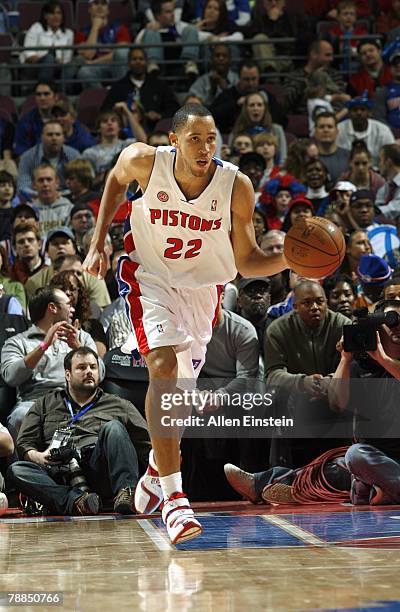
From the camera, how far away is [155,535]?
4570 mm

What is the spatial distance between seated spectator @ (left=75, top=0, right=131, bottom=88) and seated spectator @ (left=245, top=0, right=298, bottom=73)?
164 cm

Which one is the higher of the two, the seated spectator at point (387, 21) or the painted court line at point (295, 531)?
the seated spectator at point (387, 21)

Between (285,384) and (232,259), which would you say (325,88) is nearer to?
(285,384)

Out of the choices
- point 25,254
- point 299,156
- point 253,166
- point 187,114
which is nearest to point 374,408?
point 187,114

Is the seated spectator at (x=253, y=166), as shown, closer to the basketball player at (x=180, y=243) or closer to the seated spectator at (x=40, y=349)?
the seated spectator at (x=40, y=349)

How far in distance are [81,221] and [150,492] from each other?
4.22m

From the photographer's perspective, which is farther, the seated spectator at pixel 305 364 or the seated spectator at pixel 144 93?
the seated spectator at pixel 144 93

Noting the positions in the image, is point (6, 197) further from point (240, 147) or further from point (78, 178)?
point (240, 147)

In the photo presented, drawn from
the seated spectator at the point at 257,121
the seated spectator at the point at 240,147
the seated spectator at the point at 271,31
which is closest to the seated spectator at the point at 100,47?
the seated spectator at the point at 271,31

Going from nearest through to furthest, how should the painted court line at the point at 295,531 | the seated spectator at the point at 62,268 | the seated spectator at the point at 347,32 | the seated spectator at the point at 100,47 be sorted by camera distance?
A: 1. the painted court line at the point at 295,531
2. the seated spectator at the point at 62,268
3. the seated spectator at the point at 347,32
4. the seated spectator at the point at 100,47

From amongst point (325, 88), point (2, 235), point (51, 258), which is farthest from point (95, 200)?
point (325, 88)

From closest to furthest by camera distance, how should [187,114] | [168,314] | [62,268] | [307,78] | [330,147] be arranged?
[187,114], [168,314], [62,268], [330,147], [307,78]

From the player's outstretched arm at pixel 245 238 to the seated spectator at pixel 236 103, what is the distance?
22.1 feet

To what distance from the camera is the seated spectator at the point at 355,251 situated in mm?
7742
